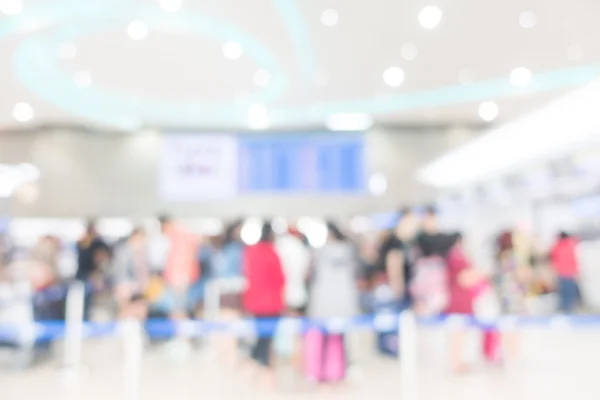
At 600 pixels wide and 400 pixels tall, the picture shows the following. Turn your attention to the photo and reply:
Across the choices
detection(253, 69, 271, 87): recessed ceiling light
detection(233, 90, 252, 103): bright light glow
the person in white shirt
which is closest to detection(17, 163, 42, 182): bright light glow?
detection(233, 90, 252, 103): bright light glow

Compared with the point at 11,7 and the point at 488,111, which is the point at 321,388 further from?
the point at 488,111

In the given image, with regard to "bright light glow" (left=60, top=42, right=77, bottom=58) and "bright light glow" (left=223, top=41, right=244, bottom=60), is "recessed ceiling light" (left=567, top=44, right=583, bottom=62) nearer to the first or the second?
"bright light glow" (left=223, top=41, right=244, bottom=60)

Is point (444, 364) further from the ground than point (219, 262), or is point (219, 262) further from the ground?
point (219, 262)

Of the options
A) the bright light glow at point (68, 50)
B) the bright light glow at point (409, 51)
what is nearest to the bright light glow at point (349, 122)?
the bright light glow at point (409, 51)

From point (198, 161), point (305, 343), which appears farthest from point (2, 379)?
point (198, 161)

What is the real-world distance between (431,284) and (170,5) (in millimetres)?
3822

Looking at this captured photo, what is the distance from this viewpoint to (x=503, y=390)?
4.41 m

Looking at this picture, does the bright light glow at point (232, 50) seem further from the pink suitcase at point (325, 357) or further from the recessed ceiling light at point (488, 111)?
the recessed ceiling light at point (488, 111)

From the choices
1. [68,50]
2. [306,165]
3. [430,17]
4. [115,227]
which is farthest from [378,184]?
[68,50]

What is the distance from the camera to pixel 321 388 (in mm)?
4570

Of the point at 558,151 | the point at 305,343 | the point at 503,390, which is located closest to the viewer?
the point at 503,390

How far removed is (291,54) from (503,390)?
4607mm

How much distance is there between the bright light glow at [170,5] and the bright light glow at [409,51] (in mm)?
2725

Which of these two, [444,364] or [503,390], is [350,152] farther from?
[503,390]
